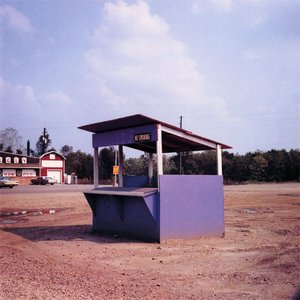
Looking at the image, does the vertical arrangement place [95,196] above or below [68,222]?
above

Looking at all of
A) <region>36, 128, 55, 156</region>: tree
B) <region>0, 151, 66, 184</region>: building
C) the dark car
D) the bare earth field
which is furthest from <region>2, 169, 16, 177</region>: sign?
the bare earth field

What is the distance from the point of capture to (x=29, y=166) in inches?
2660

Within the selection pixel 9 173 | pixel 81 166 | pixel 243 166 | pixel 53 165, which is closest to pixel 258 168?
pixel 243 166

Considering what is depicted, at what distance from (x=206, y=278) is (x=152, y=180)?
6.39 meters

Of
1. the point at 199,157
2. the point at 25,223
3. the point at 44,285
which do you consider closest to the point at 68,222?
the point at 25,223

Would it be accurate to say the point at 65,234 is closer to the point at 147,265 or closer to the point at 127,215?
the point at 127,215

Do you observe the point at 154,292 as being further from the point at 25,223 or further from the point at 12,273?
the point at 25,223

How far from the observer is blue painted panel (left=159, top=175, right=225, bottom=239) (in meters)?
10.6

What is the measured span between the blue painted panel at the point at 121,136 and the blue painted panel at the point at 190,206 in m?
1.30

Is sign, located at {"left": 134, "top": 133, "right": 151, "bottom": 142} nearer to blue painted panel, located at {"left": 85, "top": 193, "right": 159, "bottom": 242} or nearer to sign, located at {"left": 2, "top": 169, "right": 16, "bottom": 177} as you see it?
blue painted panel, located at {"left": 85, "top": 193, "right": 159, "bottom": 242}

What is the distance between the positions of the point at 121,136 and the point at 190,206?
9.13 ft

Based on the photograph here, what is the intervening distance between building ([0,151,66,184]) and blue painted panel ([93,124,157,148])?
5599cm

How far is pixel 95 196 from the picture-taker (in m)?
12.7

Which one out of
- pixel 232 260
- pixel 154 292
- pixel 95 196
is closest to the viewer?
pixel 154 292
